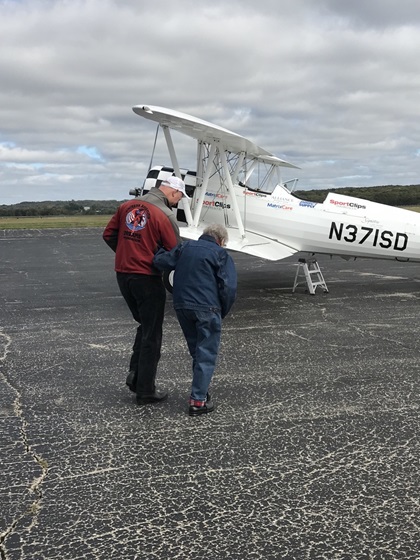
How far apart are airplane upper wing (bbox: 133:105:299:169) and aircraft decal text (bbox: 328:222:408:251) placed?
2424mm

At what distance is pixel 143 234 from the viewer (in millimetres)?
5023

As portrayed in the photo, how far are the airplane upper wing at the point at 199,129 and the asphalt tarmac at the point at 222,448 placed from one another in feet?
13.9

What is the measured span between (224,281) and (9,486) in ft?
7.69

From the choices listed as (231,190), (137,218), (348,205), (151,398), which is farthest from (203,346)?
(348,205)

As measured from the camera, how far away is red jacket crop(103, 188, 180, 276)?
16.4 feet

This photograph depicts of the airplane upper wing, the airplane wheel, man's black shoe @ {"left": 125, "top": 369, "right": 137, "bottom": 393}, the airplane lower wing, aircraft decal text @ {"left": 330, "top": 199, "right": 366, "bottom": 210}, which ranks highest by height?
the airplane upper wing

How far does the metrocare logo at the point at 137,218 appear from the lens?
5.02 meters

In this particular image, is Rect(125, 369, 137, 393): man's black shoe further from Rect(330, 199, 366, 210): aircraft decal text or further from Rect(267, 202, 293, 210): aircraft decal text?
Rect(330, 199, 366, 210): aircraft decal text

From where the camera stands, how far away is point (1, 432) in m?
4.41

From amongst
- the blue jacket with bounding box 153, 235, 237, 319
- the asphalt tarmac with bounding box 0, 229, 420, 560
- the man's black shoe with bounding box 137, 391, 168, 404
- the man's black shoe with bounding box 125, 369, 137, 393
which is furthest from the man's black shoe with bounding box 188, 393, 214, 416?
the blue jacket with bounding box 153, 235, 237, 319

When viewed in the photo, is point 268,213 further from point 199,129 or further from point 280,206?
point 199,129

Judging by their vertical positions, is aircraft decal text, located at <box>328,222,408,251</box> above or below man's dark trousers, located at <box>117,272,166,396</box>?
above

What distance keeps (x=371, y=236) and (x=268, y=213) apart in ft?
7.74

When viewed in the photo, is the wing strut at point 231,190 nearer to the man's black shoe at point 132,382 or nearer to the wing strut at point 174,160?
the wing strut at point 174,160
